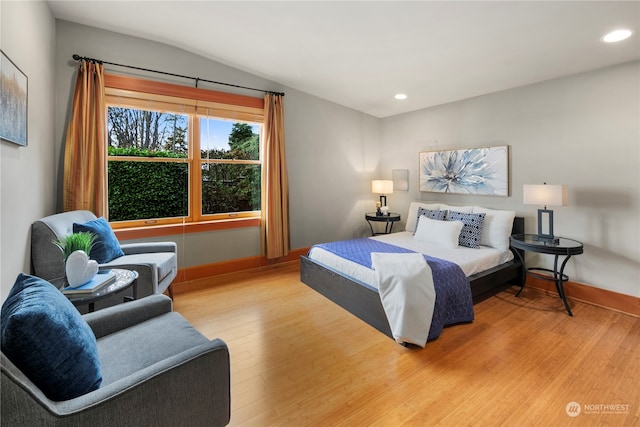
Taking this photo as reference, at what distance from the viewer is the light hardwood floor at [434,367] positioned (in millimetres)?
1591

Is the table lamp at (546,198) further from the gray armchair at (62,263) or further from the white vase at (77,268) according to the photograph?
the white vase at (77,268)

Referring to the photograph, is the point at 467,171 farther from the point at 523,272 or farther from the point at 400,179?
the point at 523,272

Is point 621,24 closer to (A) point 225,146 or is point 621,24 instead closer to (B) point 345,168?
(B) point 345,168

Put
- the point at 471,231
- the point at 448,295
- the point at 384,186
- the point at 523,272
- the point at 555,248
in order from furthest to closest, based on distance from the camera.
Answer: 1. the point at 384,186
2. the point at 471,231
3. the point at 523,272
4. the point at 555,248
5. the point at 448,295

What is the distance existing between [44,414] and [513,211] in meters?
4.15

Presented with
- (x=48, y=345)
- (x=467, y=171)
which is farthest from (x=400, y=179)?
(x=48, y=345)

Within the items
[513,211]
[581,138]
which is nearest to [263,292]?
[513,211]

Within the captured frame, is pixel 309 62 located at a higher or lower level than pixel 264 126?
higher

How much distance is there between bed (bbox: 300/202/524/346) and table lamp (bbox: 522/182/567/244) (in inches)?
13.6

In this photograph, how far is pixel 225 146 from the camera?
389cm

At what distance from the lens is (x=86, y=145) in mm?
2895

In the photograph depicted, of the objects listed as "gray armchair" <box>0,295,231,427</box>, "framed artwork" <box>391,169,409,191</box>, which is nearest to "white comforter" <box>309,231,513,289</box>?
"framed artwork" <box>391,169,409,191</box>

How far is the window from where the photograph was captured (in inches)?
128

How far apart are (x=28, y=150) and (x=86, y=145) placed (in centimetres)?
80
